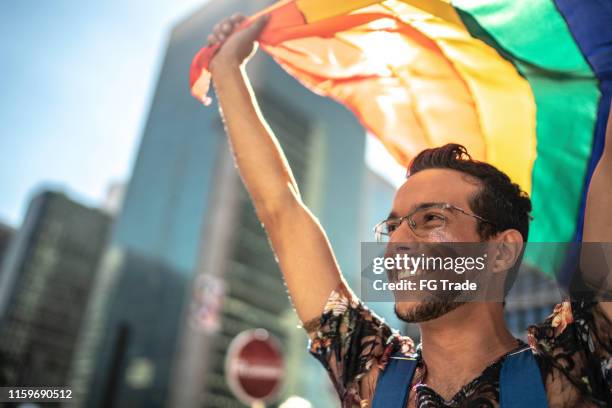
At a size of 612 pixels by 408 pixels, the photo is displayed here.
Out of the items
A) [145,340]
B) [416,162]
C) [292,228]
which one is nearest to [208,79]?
[292,228]

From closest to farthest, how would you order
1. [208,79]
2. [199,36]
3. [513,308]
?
[208,79] < [513,308] < [199,36]

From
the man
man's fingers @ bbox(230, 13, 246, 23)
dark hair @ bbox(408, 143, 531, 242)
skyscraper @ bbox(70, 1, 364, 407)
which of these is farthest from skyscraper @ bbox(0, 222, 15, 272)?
dark hair @ bbox(408, 143, 531, 242)

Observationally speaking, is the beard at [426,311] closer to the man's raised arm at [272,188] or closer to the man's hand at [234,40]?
the man's raised arm at [272,188]

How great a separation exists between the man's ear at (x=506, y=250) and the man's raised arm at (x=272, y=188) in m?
0.67

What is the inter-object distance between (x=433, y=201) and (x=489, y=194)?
26 cm

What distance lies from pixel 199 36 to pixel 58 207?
152 ft

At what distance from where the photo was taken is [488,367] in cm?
176

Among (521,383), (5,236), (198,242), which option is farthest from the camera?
(5,236)

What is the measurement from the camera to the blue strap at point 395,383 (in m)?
1.80

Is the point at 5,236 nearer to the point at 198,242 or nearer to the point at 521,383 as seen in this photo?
the point at 198,242

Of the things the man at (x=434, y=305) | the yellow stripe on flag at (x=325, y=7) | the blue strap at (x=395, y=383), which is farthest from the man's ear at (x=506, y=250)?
the yellow stripe on flag at (x=325, y=7)

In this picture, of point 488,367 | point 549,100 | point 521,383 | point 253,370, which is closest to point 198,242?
point 253,370

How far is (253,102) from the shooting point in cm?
259

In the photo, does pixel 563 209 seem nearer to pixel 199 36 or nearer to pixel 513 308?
pixel 513 308
